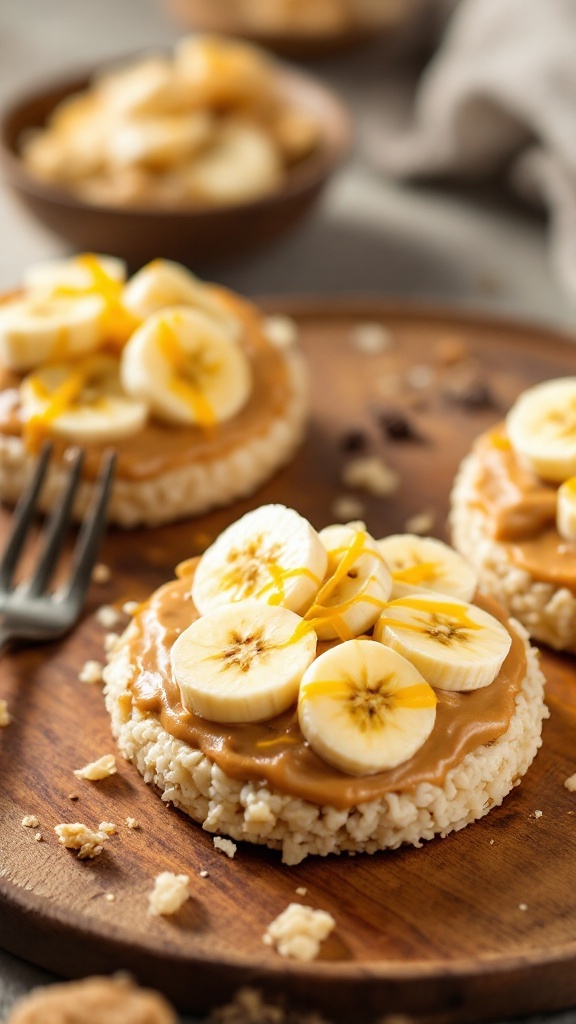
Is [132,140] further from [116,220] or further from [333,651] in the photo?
[333,651]

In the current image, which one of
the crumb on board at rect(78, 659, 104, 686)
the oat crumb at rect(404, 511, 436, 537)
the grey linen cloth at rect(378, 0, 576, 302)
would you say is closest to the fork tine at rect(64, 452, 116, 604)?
the crumb on board at rect(78, 659, 104, 686)

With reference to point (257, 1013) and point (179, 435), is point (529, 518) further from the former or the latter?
point (257, 1013)

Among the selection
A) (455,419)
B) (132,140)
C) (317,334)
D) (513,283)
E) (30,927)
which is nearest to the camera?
(30,927)

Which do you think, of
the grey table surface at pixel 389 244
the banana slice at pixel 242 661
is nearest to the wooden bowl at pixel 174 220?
the grey table surface at pixel 389 244

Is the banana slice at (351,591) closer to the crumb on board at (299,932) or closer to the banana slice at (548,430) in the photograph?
the crumb on board at (299,932)

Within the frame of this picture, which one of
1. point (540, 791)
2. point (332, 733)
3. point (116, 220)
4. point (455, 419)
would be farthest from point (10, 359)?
point (540, 791)

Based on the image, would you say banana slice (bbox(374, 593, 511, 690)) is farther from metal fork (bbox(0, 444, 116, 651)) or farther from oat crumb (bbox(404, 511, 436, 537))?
metal fork (bbox(0, 444, 116, 651))
